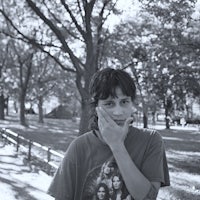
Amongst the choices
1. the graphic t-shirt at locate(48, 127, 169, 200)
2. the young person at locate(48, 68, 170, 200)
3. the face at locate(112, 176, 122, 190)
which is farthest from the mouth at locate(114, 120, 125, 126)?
the face at locate(112, 176, 122, 190)

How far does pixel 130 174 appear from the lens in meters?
1.63

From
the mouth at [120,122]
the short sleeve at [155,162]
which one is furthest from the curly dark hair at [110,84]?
the short sleeve at [155,162]

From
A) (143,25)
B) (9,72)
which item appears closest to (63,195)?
(143,25)

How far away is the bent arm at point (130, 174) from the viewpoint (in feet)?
5.34

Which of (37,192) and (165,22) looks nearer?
(37,192)

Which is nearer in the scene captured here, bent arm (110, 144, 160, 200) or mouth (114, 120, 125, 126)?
bent arm (110, 144, 160, 200)

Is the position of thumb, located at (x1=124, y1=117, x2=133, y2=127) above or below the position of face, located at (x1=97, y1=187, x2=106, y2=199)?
above

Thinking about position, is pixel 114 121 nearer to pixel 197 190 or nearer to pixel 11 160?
pixel 197 190

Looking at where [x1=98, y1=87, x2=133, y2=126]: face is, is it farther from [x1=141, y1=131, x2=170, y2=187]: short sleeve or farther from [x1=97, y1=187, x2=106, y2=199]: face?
[x1=97, y1=187, x2=106, y2=199]: face

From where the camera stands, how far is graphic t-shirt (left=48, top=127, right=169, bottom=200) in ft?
5.61

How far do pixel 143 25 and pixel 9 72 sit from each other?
25.3 meters

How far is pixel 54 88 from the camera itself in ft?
149

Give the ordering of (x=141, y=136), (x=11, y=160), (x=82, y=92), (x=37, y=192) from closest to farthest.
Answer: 1. (x=141, y=136)
2. (x=37, y=192)
3. (x=11, y=160)
4. (x=82, y=92)

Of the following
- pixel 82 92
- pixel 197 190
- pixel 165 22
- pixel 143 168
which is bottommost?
pixel 197 190
